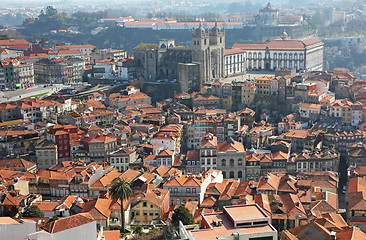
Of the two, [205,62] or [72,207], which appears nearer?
[72,207]

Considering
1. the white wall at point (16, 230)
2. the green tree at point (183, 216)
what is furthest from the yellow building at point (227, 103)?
the white wall at point (16, 230)

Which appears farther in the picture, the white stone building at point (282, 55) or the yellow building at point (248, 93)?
the white stone building at point (282, 55)

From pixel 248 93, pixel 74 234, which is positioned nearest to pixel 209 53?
pixel 248 93

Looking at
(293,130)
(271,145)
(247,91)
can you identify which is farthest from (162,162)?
(247,91)

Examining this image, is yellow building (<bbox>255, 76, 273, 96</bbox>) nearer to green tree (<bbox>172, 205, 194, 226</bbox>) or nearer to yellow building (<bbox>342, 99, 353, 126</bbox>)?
yellow building (<bbox>342, 99, 353, 126</bbox>)

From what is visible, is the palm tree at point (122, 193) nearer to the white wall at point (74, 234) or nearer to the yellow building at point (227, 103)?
the white wall at point (74, 234)

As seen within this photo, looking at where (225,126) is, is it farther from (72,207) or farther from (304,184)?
(72,207)
